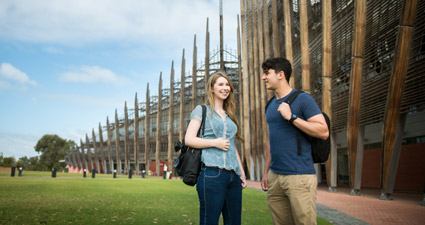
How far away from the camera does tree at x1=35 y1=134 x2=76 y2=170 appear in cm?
8750

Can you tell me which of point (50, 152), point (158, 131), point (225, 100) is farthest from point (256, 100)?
point (50, 152)

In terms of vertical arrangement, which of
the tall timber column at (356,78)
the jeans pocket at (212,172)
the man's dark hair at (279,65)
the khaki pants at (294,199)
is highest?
the tall timber column at (356,78)

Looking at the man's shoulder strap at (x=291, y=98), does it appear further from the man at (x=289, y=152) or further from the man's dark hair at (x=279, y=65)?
the man's dark hair at (x=279, y=65)

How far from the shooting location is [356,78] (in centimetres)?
1323

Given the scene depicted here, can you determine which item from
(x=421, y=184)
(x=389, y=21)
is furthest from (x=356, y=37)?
(x=421, y=184)

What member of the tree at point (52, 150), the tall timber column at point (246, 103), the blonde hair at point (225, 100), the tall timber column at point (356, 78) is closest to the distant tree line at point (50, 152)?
the tree at point (52, 150)

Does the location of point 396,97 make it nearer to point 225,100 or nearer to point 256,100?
point 225,100

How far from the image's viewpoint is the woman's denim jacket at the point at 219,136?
250cm

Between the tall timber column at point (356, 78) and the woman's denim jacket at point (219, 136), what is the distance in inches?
465

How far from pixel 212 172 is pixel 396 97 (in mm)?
10200

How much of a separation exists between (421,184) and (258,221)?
12.4 meters

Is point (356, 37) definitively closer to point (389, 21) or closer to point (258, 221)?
point (389, 21)

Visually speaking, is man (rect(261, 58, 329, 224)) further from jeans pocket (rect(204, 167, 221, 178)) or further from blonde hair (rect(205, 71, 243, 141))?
jeans pocket (rect(204, 167, 221, 178))

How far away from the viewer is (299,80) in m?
23.5
